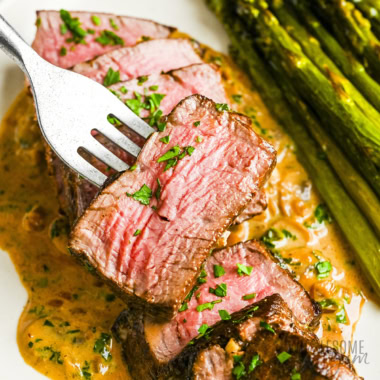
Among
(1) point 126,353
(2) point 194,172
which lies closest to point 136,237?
(2) point 194,172

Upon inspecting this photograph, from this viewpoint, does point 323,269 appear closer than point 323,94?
Yes

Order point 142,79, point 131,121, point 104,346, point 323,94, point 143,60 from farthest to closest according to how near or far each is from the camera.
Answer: point 323,94 < point 143,60 < point 142,79 < point 104,346 < point 131,121

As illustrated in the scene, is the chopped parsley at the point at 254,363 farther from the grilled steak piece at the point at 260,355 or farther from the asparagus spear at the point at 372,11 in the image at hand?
the asparagus spear at the point at 372,11

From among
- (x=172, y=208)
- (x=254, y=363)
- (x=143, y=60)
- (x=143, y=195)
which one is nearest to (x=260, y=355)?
(x=254, y=363)

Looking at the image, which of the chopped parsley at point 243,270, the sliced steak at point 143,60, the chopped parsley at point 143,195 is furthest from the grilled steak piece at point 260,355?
the sliced steak at point 143,60

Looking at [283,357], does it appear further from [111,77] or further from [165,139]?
[111,77]

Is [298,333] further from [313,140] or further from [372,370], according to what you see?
[313,140]
